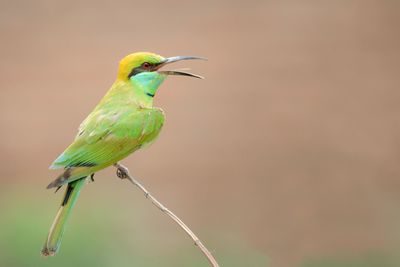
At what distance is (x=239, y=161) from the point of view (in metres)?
6.62

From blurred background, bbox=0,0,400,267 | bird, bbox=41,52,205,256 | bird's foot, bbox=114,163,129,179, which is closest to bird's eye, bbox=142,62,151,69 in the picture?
bird, bbox=41,52,205,256

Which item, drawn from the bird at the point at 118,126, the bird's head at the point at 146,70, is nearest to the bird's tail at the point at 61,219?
the bird at the point at 118,126

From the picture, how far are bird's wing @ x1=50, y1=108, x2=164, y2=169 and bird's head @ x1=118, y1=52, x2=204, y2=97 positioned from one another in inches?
2.1

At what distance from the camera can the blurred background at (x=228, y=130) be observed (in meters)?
4.63

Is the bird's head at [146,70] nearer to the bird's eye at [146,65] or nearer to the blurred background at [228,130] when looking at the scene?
the bird's eye at [146,65]

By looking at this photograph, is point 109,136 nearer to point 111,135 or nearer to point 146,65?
point 111,135

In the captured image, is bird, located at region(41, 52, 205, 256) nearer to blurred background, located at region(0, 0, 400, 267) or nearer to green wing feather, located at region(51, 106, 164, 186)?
green wing feather, located at region(51, 106, 164, 186)

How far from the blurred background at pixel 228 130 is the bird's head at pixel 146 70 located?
1.98 m

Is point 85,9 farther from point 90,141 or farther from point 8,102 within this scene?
Answer: point 90,141

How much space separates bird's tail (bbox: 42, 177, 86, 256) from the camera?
154 cm

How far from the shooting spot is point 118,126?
5.77 feet

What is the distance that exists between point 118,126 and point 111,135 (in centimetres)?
3

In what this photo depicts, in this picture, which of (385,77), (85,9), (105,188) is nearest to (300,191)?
(105,188)

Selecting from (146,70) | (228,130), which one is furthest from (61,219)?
(228,130)
